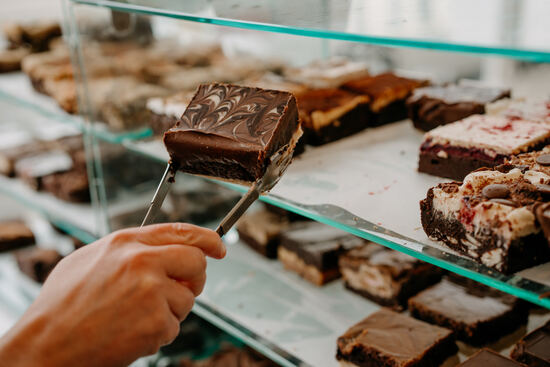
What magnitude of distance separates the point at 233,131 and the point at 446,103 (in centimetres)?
81

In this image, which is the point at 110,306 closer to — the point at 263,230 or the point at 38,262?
the point at 263,230

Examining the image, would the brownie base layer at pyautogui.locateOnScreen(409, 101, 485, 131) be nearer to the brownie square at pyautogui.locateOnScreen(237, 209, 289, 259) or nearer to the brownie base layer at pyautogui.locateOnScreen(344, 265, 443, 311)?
the brownie base layer at pyautogui.locateOnScreen(344, 265, 443, 311)

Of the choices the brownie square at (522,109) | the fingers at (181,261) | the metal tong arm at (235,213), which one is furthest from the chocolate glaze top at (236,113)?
the brownie square at (522,109)

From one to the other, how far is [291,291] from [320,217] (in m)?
0.80

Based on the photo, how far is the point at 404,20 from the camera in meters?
1.36

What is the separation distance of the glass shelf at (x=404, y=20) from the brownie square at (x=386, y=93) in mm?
544

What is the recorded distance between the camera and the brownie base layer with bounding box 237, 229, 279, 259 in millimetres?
2501

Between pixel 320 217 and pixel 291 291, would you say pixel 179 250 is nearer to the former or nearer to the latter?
pixel 320 217

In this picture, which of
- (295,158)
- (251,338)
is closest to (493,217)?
(295,158)

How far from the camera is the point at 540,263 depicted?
121 cm

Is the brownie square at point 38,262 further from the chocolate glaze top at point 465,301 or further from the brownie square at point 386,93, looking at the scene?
the chocolate glaze top at point 465,301

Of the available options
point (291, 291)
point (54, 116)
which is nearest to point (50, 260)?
point (54, 116)

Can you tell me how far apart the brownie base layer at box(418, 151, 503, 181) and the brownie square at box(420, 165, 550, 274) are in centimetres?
20

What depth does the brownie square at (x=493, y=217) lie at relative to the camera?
1154 millimetres
